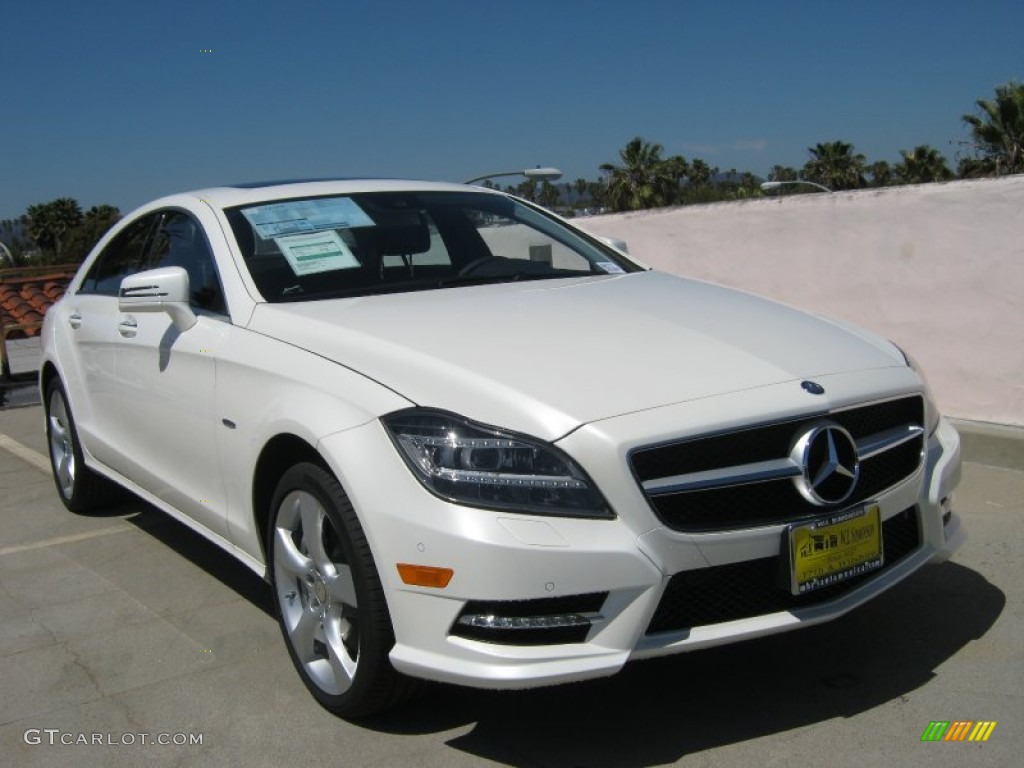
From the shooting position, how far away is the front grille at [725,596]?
103 inches

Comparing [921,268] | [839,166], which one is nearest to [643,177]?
[839,166]

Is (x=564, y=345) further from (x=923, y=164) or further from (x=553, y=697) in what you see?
(x=923, y=164)

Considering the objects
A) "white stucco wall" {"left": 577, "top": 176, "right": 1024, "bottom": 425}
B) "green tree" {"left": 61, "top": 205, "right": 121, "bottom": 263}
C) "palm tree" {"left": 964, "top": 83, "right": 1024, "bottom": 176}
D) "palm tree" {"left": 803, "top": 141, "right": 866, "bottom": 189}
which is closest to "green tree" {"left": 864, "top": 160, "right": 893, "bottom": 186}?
"palm tree" {"left": 803, "top": 141, "right": 866, "bottom": 189}

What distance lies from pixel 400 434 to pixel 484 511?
1.05 ft

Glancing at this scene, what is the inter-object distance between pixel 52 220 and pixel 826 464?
79959 millimetres

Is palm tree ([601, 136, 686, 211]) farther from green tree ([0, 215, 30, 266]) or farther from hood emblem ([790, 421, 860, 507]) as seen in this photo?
hood emblem ([790, 421, 860, 507])

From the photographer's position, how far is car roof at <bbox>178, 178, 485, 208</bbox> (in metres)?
4.16

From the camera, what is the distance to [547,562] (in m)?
2.49

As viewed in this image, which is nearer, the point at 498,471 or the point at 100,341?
the point at 498,471

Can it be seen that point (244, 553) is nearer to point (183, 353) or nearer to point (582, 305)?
point (183, 353)

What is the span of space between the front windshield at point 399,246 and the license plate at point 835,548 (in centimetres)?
161

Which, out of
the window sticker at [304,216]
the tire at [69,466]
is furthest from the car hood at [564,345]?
the tire at [69,466]

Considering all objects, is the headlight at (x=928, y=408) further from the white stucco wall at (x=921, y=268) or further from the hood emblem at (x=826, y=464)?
the white stucco wall at (x=921, y=268)

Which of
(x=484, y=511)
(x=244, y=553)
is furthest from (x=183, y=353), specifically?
(x=484, y=511)
